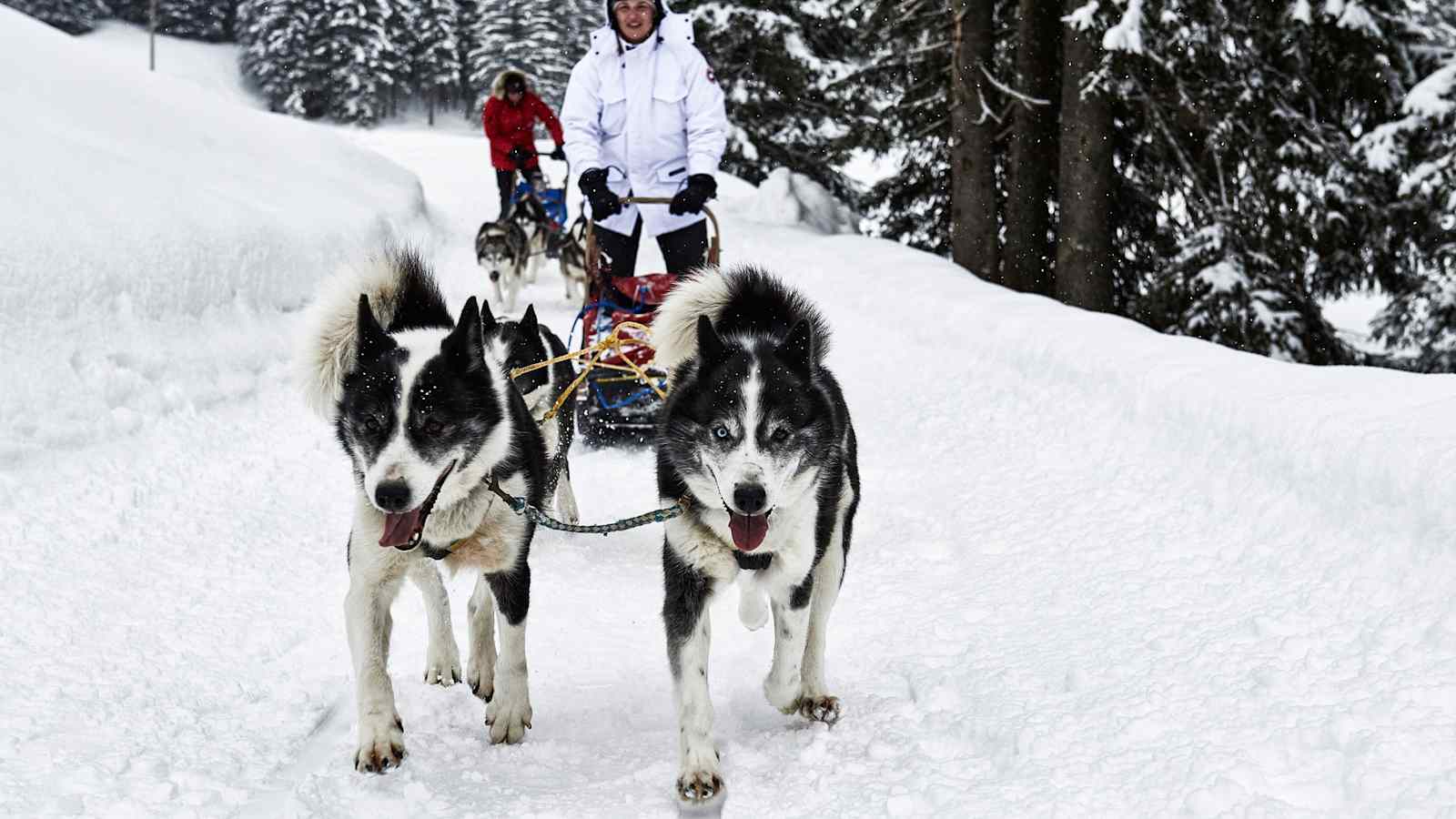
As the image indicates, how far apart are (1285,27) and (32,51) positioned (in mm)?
10848

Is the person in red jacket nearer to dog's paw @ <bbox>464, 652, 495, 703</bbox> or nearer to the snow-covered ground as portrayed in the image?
the snow-covered ground

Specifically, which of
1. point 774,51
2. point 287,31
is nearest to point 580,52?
point 287,31

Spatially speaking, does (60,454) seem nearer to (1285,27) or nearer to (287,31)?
(1285,27)

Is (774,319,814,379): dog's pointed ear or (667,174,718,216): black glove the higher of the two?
(667,174,718,216): black glove

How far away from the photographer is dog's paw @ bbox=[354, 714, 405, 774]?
269 centimetres

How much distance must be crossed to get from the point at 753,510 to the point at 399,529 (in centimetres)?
93

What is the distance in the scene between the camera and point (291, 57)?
4825cm

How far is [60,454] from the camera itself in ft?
15.3

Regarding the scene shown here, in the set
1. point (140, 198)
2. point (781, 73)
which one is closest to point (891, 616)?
point (140, 198)

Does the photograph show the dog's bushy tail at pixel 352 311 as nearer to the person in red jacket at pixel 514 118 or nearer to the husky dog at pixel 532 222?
the husky dog at pixel 532 222

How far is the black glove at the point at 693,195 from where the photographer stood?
5102 millimetres

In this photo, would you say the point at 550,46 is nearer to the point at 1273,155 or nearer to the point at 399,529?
the point at 1273,155

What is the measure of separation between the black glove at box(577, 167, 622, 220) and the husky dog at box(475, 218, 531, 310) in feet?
19.9

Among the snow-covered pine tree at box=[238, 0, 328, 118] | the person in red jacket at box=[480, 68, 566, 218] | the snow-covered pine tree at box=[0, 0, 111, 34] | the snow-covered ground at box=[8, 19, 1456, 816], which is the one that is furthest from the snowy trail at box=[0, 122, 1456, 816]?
the snow-covered pine tree at box=[0, 0, 111, 34]
